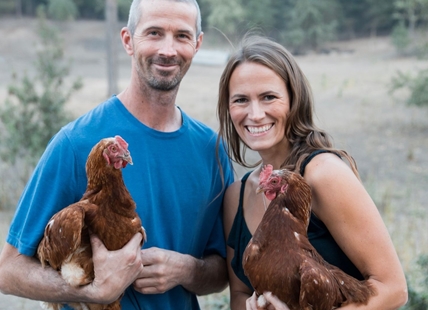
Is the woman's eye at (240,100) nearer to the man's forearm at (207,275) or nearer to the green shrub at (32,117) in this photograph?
the man's forearm at (207,275)

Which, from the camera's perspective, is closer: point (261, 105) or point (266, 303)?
point (266, 303)

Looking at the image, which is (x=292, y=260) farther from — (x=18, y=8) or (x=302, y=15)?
(x=18, y=8)

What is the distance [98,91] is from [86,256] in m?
19.3

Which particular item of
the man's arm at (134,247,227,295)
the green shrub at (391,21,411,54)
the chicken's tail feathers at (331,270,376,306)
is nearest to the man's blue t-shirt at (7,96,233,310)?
the man's arm at (134,247,227,295)

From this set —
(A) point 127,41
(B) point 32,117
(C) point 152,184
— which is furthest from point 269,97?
(B) point 32,117

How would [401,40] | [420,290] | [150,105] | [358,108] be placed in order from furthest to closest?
[401,40] < [358,108] < [420,290] < [150,105]

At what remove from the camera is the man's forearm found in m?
3.14

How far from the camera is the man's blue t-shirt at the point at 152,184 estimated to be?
283 centimetres

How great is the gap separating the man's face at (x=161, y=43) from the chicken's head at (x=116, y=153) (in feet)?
1.72

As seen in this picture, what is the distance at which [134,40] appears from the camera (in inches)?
124

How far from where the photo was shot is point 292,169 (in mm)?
2869

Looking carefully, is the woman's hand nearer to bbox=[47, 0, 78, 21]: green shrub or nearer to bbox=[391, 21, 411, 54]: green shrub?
bbox=[391, 21, 411, 54]: green shrub

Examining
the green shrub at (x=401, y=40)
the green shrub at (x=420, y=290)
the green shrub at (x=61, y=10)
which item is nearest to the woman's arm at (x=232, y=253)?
the green shrub at (x=420, y=290)

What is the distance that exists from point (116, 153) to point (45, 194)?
0.48 m
